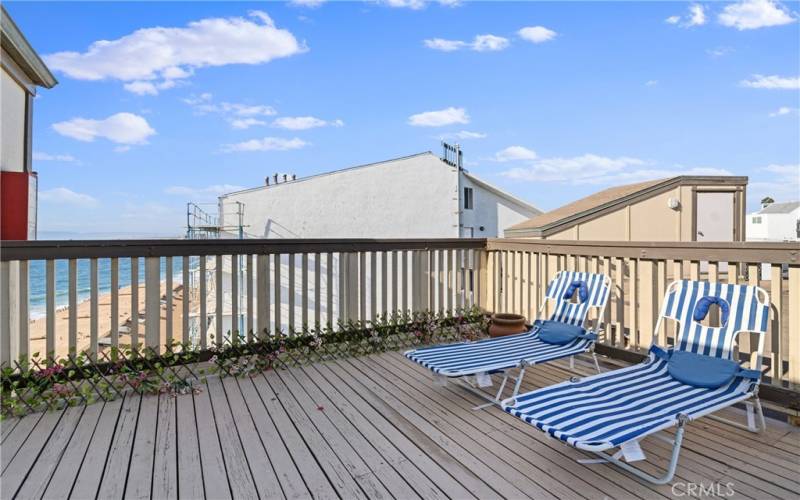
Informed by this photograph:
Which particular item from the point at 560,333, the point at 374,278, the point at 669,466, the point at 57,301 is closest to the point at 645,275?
the point at 560,333

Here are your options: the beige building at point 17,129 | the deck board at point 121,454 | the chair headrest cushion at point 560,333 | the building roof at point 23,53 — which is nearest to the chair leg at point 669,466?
the chair headrest cushion at point 560,333

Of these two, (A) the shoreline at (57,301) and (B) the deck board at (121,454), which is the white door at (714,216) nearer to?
(A) the shoreline at (57,301)

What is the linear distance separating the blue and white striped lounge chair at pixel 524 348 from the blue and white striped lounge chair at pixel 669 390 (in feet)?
1.66

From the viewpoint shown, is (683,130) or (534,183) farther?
(534,183)

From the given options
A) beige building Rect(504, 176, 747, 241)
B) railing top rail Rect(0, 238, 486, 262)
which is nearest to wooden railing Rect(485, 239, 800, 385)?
railing top rail Rect(0, 238, 486, 262)

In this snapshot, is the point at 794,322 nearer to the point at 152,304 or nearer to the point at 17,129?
the point at 152,304

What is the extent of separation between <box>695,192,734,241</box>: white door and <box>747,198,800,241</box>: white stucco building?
37.2 metres

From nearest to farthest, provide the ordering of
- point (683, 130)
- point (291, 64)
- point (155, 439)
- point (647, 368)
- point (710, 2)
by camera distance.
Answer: point (155, 439)
point (647, 368)
point (710, 2)
point (291, 64)
point (683, 130)

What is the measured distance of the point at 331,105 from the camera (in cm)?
2400

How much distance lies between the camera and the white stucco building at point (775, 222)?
132 ft

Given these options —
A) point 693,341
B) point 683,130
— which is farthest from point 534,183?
point 693,341

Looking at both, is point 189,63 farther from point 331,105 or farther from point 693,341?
point 693,341

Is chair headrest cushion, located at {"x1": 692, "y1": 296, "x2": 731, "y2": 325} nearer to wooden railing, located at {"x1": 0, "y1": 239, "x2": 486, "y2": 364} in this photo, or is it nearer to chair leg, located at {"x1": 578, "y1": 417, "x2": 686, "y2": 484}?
chair leg, located at {"x1": 578, "y1": 417, "x2": 686, "y2": 484}

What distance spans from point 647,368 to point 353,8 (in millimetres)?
8705
